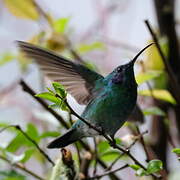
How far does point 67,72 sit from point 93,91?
9 centimetres

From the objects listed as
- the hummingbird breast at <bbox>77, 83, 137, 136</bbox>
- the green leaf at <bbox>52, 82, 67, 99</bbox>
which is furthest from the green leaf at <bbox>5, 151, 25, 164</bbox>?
the green leaf at <bbox>52, 82, 67, 99</bbox>

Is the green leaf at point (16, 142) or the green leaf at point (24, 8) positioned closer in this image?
the green leaf at point (16, 142)

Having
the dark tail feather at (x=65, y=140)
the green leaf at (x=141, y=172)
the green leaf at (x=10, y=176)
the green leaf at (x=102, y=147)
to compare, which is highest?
the dark tail feather at (x=65, y=140)

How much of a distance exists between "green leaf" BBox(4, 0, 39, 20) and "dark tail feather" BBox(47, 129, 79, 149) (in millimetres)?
476

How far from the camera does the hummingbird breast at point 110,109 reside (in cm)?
71

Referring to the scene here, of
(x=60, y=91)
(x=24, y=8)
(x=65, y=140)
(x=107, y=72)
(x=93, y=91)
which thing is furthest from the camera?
(x=107, y=72)

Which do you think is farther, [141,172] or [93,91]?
[93,91]

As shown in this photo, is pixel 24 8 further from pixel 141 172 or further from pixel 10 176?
pixel 141 172

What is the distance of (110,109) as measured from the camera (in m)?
0.75

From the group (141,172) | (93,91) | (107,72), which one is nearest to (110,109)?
(93,91)

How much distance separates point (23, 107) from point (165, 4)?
2.76ft

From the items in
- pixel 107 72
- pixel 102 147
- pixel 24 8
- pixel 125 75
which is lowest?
pixel 107 72

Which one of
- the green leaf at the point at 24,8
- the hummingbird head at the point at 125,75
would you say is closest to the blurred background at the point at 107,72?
the green leaf at the point at 24,8

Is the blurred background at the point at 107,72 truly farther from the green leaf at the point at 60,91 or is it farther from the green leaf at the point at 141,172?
the green leaf at the point at 60,91
